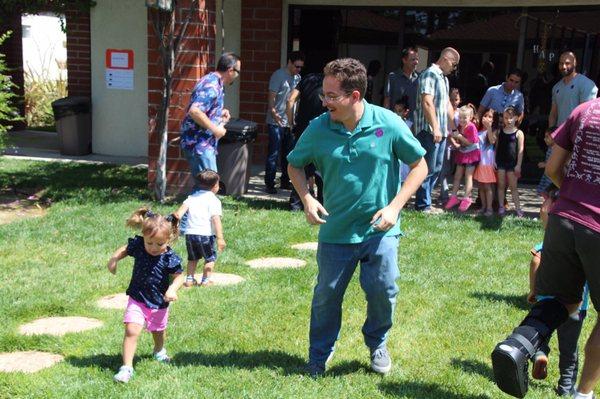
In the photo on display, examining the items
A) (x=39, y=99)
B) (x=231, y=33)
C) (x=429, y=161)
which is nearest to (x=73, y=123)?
(x=231, y=33)

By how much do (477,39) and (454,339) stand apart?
26.9 feet

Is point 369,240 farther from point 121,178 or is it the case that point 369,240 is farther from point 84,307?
point 121,178

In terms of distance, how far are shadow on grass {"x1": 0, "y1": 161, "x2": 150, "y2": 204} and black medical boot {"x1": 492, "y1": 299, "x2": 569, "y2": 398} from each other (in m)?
6.57

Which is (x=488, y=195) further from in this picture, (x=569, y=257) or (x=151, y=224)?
(x=151, y=224)

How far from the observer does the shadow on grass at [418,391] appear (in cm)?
400

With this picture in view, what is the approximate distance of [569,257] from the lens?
12.1 feet

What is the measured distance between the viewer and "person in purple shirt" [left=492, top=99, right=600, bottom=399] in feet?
11.6

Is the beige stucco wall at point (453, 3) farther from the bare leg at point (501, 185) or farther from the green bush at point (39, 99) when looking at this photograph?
the green bush at point (39, 99)

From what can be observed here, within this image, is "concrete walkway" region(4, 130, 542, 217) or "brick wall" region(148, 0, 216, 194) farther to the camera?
"concrete walkway" region(4, 130, 542, 217)

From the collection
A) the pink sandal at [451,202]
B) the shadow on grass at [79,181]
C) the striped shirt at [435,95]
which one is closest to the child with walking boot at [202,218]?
the shadow on grass at [79,181]

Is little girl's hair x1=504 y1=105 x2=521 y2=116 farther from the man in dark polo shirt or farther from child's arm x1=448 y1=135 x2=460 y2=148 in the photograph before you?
the man in dark polo shirt

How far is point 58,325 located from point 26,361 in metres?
0.61

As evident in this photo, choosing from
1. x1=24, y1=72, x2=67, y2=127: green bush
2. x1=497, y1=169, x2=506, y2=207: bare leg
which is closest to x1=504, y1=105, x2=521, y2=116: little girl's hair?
x1=497, y1=169, x2=506, y2=207: bare leg

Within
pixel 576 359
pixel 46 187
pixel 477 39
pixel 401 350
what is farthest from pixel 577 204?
pixel 477 39
